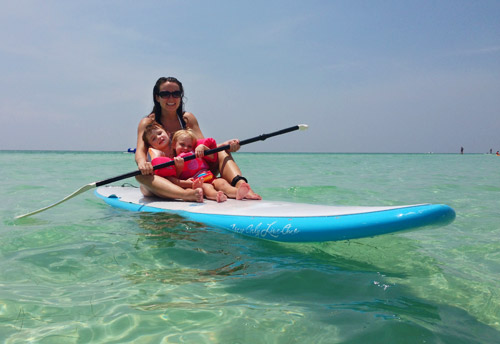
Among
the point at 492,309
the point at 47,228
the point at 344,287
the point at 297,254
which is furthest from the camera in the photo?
the point at 47,228

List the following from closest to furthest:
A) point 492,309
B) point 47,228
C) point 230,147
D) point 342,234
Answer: point 492,309, point 342,234, point 47,228, point 230,147

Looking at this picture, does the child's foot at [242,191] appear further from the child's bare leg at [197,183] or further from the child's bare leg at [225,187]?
the child's bare leg at [197,183]

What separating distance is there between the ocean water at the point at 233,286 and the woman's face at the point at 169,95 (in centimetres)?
149

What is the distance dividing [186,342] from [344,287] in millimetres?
999

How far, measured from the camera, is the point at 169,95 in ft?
14.9

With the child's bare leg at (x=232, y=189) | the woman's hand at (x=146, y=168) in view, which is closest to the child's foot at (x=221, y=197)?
the child's bare leg at (x=232, y=189)

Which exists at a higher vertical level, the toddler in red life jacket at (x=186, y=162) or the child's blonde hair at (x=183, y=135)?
the child's blonde hair at (x=183, y=135)

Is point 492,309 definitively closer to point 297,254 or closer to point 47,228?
point 297,254

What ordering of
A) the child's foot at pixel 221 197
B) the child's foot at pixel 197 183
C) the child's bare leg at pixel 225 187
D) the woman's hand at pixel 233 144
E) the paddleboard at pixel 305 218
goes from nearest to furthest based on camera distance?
the paddleboard at pixel 305 218
the child's foot at pixel 221 197
the child's bare leg at pixel 225 187
the child's foot at pixel 197 183
the woman's hand at pixel 233 144

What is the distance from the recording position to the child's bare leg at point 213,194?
12.7 ft

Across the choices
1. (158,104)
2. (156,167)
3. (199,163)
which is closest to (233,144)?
(199,163)

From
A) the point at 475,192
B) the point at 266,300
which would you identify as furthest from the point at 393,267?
the point at 475,192

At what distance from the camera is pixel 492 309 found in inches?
77.5

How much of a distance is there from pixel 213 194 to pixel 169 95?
4.49 ft
